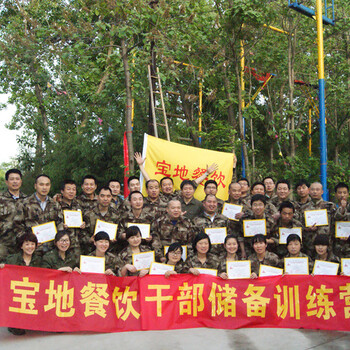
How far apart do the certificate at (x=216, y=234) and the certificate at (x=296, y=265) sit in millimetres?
922

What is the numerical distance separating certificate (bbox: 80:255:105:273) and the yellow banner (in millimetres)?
2532

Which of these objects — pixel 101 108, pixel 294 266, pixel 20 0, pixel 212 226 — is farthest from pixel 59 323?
pixel 20 0

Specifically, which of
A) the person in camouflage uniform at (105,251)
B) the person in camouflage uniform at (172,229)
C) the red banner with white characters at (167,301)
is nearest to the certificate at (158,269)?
the red banner with white characters at (167,301)

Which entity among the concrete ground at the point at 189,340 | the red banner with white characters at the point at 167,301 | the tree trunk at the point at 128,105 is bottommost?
the concrete ground at the point at 189,340

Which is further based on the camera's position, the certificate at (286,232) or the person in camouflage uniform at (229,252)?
the certificate at (286,232)

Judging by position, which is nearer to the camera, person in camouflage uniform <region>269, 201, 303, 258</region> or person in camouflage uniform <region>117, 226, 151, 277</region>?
person in camouflage uniform <region>117, 226, 151, 277</region>

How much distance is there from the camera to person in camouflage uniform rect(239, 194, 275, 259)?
20.4 feet

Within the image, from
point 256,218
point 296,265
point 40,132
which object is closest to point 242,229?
point 256,218

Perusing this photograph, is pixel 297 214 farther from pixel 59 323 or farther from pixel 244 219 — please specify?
pixel 59 323

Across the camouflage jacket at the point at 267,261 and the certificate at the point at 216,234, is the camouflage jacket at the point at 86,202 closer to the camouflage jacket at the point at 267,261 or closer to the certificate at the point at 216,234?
the certificate at the point at 216,234

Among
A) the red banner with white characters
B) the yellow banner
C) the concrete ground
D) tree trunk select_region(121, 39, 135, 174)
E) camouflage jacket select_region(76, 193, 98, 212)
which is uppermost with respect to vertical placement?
tree trunk select_region(121, 39, 135, 174)

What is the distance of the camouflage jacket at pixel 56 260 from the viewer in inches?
217

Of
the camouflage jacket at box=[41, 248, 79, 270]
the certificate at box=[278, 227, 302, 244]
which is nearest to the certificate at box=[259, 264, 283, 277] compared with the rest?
the certificate at box=[278, 227, 302, 244]

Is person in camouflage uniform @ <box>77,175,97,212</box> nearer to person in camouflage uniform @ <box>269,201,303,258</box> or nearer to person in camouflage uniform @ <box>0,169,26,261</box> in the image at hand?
person in camouflage uniform @ <box>0,169,26,261</box>
